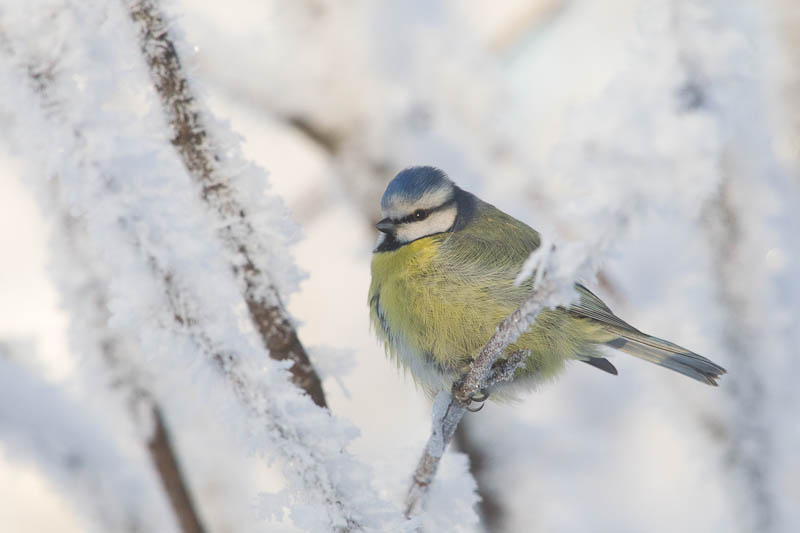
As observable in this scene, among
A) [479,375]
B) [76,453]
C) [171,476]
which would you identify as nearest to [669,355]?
[479,375]

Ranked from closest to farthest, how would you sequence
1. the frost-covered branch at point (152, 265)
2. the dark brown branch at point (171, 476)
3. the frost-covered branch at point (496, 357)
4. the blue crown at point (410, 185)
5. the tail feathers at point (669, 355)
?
the frost-covered branch at point (496, 357)
the frost-covered branch at point (152, 265)
the dark brown branch at point (171, 476)
the tail feathers at point (669, 355)
the blue crown at point (410, 185)

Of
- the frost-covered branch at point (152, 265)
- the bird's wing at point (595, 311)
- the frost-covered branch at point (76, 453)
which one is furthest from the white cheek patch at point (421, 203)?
the frost-covered branch at point (152, 265)

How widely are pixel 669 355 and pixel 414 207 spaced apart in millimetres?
584

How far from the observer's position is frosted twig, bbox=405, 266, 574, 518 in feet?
1.83

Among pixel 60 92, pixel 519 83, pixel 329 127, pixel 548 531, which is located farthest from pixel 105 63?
pixel 519 83

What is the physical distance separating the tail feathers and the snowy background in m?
0.11

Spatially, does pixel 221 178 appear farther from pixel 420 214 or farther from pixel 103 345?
pixel 420 214

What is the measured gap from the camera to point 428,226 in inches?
63.8

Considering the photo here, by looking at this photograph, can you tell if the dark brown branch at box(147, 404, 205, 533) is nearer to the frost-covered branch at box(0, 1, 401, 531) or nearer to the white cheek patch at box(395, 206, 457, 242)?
the frost-covered branch at box(0, 1, 401, 531)

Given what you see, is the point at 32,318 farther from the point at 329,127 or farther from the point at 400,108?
the point at 400,108

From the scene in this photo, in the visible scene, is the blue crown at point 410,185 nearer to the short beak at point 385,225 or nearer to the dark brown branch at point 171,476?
the short beak at point 385,225

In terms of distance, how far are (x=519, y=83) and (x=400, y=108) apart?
327 millimetres

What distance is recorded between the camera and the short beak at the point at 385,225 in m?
1.55

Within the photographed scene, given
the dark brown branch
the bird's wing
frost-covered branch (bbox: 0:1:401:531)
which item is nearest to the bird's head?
the bird's wing
